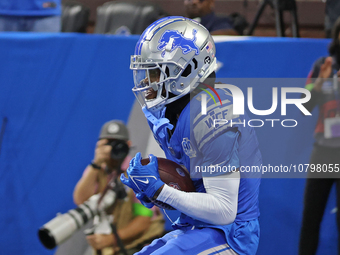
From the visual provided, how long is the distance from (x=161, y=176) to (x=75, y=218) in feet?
4.59

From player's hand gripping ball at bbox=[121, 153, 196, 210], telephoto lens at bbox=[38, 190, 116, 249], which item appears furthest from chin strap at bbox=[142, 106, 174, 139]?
telephoto lens at bbox=[38, 190, 116, 249]

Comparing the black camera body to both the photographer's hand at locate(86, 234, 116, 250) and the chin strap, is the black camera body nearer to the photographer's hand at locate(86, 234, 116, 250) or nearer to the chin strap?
the photographer's hand at locate(86, 234, 116, 250)

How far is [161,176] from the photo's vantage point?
6.09ft

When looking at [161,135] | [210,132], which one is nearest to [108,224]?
[161,135]

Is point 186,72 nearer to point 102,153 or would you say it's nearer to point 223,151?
point 223,151

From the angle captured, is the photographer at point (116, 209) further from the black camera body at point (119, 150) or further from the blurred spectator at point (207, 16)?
the blurred spectator at point (207, 16)

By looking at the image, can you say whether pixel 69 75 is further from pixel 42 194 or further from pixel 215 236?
pixel 215 236

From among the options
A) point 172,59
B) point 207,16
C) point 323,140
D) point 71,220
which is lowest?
point 71,220

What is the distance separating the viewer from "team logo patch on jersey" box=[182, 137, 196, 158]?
188cm

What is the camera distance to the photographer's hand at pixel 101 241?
3.04m

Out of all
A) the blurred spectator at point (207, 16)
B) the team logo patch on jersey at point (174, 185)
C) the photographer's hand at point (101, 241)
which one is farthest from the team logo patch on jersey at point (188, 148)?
the blurred spectator at point (207, 16)

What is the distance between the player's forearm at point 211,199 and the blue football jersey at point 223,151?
0.05 m

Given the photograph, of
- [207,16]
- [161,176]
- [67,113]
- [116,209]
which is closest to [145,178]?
[161,176]

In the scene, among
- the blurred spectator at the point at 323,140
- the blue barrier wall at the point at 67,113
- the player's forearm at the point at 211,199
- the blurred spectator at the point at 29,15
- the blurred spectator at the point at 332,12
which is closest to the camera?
the player's forearm at the point at 211,199
